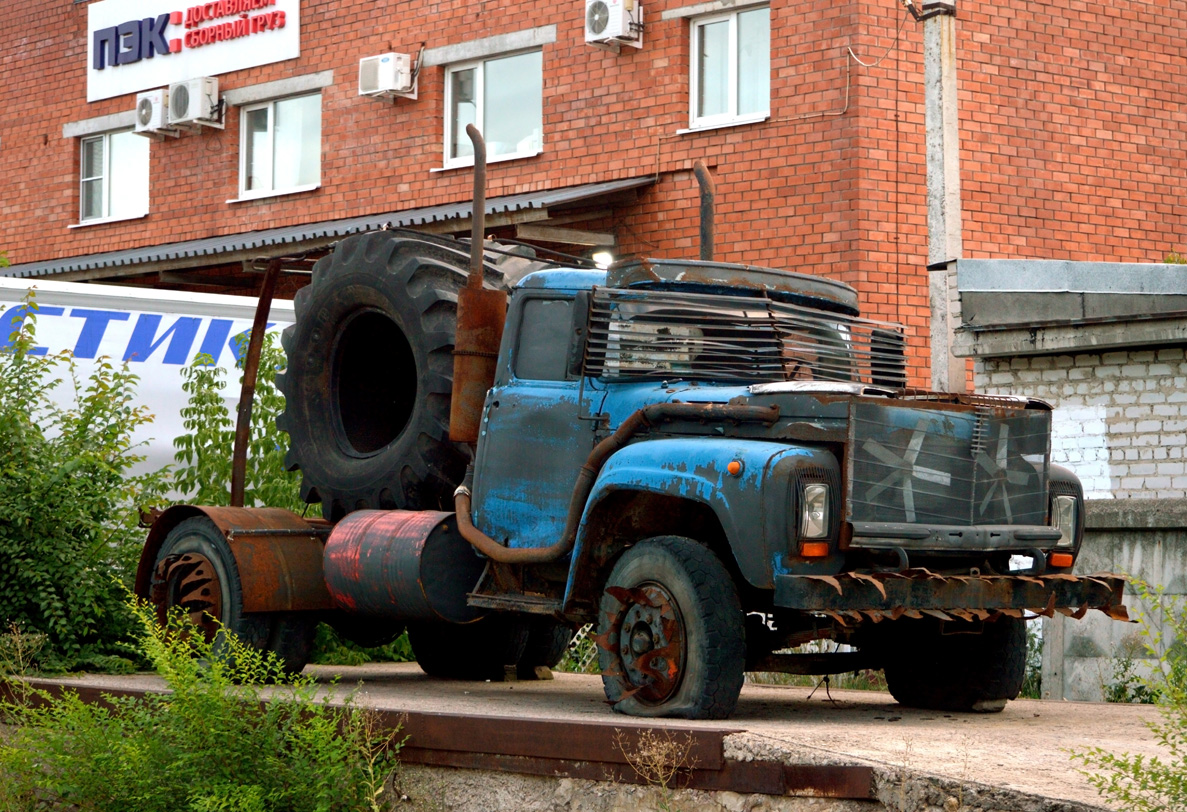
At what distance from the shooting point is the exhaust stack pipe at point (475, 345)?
8.62 meters

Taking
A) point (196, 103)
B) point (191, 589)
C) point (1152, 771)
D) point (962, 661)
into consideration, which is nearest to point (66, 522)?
point (191, 589)

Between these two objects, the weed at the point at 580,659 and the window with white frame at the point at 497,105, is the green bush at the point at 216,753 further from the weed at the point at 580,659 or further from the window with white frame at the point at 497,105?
the window with white frame at the point at 497,105

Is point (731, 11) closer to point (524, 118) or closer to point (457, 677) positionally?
point (524, 118)

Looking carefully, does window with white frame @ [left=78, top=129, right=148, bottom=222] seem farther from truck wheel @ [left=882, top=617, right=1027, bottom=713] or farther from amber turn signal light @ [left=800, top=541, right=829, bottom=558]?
amber turn signal light @ [left=800, top=541, right=829, bottom=558]

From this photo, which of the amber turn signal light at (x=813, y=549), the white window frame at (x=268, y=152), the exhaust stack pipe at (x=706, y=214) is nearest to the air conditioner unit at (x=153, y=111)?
the white window frame at (x=268, y=152)

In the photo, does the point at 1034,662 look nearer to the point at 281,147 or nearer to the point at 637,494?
the point at 637,494

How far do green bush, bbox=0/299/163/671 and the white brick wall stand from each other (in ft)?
20.7

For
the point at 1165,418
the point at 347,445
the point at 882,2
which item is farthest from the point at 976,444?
the point at 882,2

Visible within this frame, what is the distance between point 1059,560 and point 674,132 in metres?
10.6

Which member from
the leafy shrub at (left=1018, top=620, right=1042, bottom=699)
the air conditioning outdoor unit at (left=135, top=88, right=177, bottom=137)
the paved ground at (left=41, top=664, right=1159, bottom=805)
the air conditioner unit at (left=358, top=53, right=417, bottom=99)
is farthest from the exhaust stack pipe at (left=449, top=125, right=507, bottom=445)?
the air conditioning outdoor unit at (left=135, top=88, right=177, bottom=137)

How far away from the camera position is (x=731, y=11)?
57.3ft

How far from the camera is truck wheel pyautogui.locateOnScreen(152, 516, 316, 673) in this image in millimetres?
8984

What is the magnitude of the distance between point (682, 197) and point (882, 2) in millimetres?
2809

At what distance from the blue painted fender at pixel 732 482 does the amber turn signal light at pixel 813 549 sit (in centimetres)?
6
